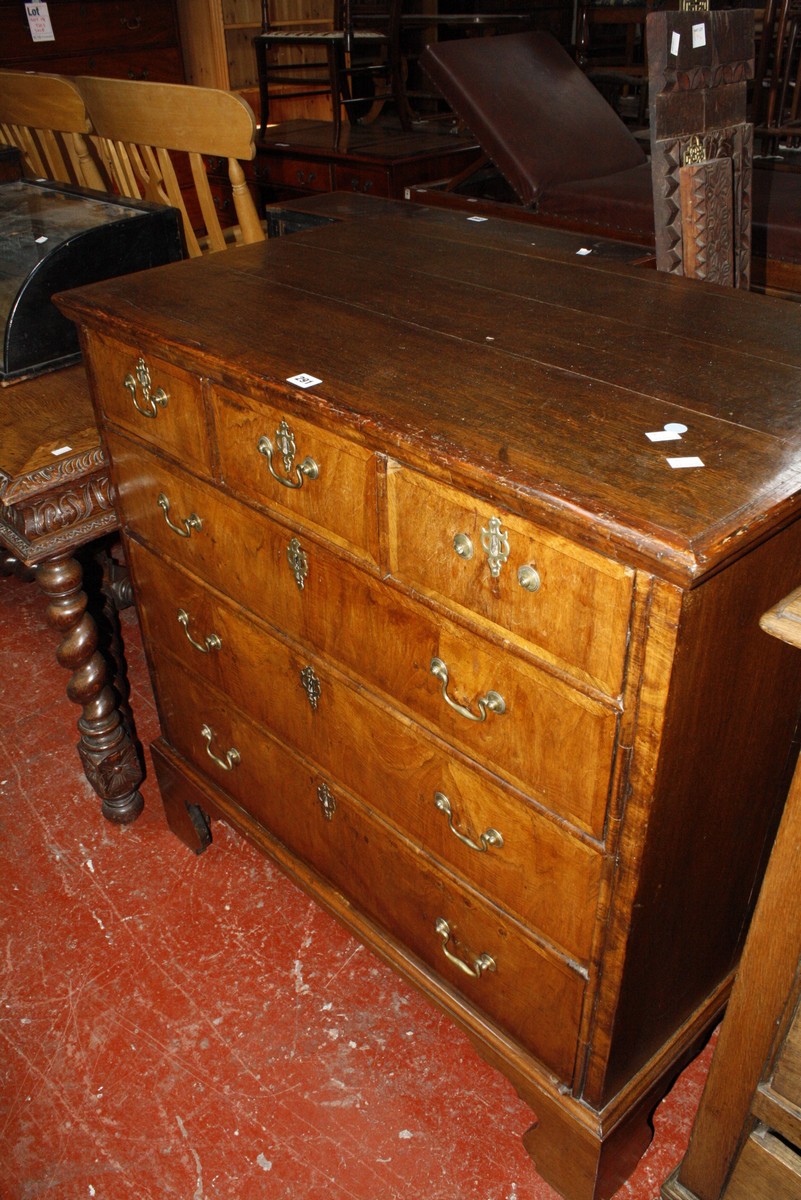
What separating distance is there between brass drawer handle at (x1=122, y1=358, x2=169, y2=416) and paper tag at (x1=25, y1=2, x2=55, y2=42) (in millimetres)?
3986

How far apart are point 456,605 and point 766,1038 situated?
0.63 m

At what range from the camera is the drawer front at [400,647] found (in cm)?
102

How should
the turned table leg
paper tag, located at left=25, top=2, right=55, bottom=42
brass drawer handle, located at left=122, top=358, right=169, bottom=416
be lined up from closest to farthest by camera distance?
brass drawer handle, located at left=122, top=358, right=169, bottom=416 < the turned table leg < paper tag, located at left=25, top=2, right=55, bottom=42

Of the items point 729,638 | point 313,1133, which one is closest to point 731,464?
point 729,638

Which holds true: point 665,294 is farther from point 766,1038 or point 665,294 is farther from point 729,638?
point 766,1038

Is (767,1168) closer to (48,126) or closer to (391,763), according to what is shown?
(391,763)

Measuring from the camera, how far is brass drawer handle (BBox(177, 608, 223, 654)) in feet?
5.21

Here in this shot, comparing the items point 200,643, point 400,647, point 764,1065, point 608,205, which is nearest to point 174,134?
point 608,205

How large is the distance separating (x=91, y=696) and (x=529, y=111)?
2194mm

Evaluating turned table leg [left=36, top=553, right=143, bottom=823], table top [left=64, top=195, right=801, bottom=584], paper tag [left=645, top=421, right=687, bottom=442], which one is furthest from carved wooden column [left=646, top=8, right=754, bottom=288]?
turned table leg [left=36, top=553, right=143, bottom=823]

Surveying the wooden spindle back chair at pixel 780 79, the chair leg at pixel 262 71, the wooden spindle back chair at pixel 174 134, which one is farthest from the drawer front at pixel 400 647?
the chair leg at pixel 262 71

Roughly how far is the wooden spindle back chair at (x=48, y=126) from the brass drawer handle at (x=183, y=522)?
4.70ft

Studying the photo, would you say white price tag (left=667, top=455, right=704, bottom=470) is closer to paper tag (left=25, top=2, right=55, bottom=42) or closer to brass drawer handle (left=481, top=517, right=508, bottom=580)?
brass drawer handle (left=481, top=517, right=508, bottom=580)

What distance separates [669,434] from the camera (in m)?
0.96
